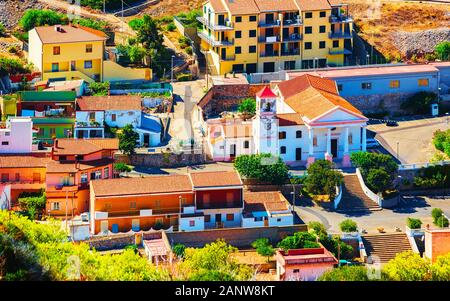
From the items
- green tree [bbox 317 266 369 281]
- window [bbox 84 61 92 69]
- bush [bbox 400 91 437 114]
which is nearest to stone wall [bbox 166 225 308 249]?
green tree [bbox 317 266 369 281]

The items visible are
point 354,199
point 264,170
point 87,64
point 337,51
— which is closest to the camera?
point 264,170

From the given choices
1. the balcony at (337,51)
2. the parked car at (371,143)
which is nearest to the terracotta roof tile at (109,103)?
the parked car at (371,143)

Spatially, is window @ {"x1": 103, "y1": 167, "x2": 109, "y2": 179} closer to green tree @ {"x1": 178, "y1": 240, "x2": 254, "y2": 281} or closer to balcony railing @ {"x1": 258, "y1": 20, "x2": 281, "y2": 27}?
green tree @ {"x1": 178, "y1": 240, "x2": 254, "y2": 281}

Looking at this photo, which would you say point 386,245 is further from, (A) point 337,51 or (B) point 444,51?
(B) point 444,51

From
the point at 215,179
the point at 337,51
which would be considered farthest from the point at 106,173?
the point at 337,51

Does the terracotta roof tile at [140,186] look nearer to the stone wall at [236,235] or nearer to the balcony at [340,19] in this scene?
the stone wall at [236,235]
